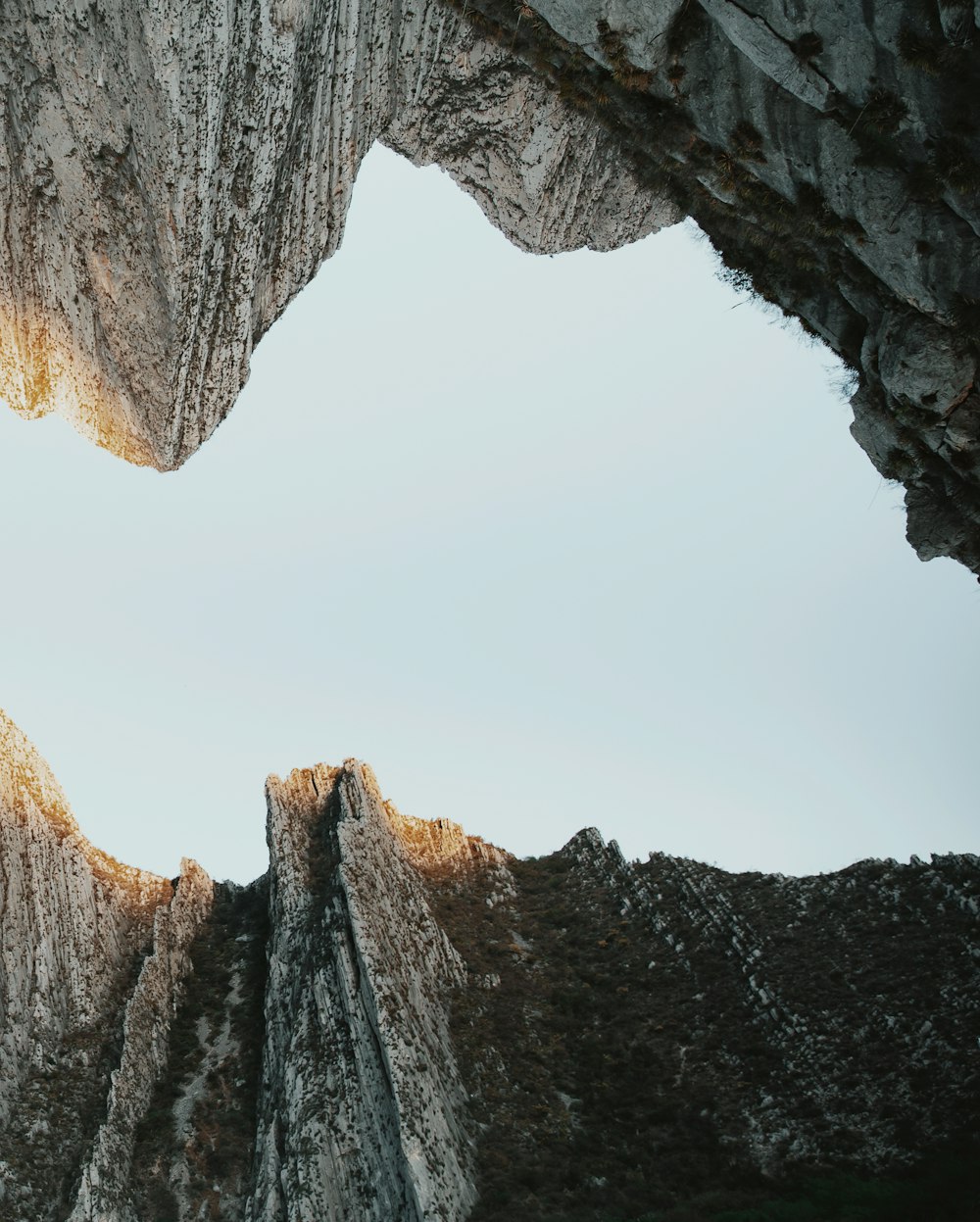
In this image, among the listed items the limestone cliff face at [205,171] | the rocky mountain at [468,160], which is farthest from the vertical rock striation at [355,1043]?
the rocky mountain at [468,160]

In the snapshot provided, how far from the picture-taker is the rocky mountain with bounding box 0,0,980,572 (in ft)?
61.1

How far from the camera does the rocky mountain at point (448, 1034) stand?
987 inches

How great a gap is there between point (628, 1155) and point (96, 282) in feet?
93.5

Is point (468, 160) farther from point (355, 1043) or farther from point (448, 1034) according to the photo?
point (448, 1034)

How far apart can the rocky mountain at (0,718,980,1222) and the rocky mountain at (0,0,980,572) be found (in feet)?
51.6

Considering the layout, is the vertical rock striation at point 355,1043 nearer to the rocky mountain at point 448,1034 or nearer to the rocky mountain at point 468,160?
the rocky mountain at point 448,1034

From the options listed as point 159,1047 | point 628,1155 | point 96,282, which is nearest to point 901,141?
point 96,282

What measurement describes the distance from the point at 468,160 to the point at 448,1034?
2954 centimetres

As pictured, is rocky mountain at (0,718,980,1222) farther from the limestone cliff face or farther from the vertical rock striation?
the limestone cliff face

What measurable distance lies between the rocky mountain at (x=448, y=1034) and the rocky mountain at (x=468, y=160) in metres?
15.7

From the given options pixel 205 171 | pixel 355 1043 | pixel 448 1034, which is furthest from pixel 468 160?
pixel 448 1034

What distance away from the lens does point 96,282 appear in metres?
23.1

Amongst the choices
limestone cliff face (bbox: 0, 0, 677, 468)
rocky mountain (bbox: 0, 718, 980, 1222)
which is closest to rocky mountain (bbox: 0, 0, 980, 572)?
limestone cliff face (bbox: 0, 0, 677, 468)

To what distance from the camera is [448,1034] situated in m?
31.2
